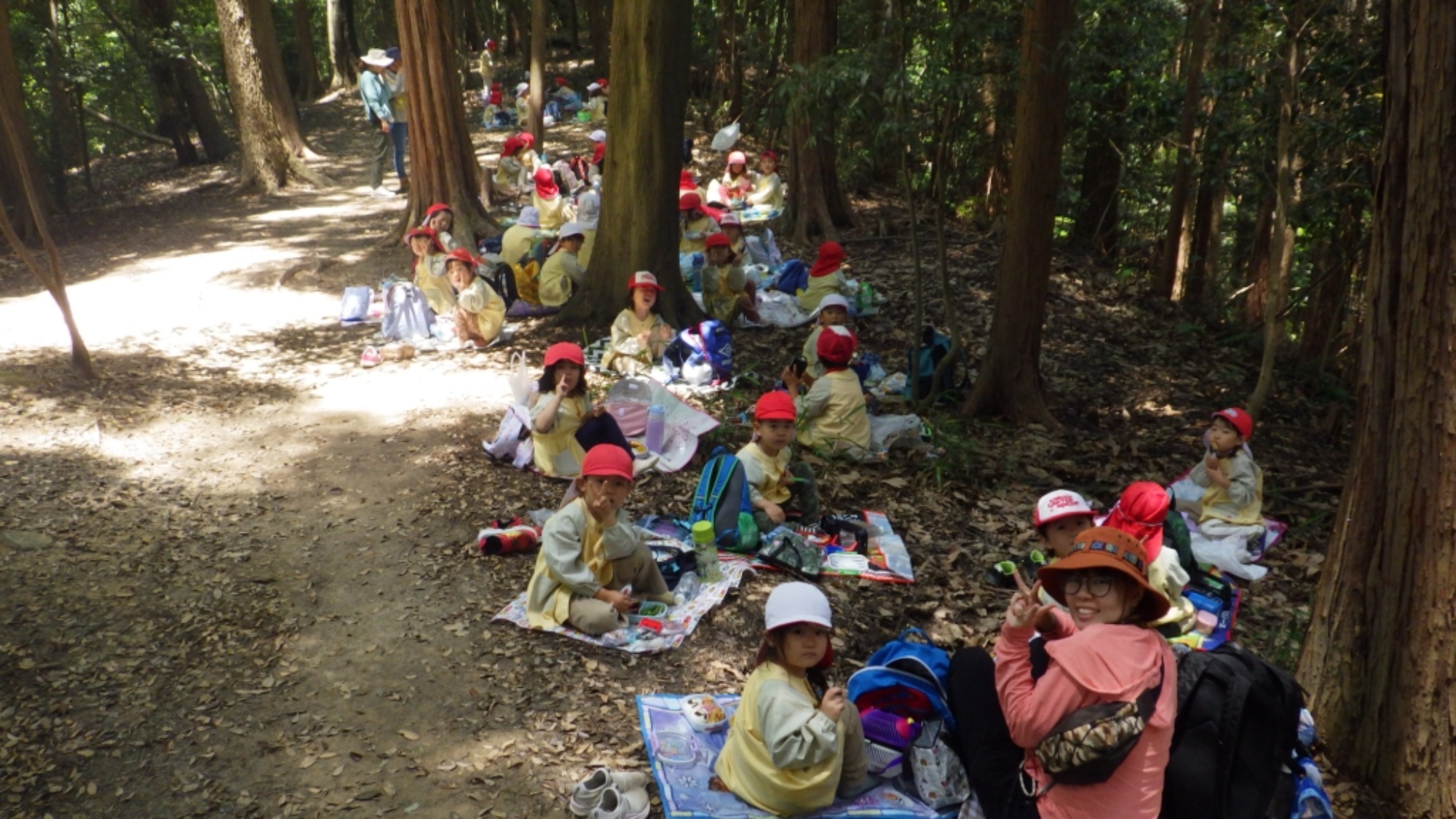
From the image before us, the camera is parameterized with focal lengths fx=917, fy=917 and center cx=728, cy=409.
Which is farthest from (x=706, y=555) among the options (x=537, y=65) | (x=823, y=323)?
(x=537, y=65)

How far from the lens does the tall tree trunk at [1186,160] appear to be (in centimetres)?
975

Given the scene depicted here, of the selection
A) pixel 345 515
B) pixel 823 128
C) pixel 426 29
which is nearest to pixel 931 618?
pixel 345 515

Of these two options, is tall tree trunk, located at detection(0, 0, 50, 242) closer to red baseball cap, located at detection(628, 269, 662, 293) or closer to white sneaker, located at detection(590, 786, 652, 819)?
red baseball cap, located at detection(628, 269, 662, 293)

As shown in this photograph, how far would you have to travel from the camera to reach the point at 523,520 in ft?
19.5

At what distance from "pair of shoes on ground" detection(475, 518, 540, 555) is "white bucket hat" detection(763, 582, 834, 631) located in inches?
99.4

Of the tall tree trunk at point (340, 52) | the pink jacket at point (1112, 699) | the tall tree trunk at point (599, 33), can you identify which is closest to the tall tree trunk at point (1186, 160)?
the pink jacket at point (1112, 699)

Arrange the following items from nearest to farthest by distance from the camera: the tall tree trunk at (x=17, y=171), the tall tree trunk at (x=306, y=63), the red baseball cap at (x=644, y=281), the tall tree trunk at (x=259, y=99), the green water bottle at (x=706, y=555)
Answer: the green water bottle at (x=706, y=555) → the red baseball cap at (x=644, y=281) → the tall tree trunk at (x=17, y=171) → the tall tree trunk at (x=259, y=99) → the tall tree trunk at (x=306, y=63)

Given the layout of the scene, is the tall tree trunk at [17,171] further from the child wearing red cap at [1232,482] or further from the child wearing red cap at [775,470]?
the child wearing red cap at [1232,482]

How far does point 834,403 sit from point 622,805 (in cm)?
403

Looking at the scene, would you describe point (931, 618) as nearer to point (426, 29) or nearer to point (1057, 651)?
point (1057, 651)

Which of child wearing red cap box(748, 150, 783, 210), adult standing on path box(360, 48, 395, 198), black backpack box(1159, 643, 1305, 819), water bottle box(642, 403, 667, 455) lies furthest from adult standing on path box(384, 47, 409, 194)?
black backpack box(1159, 643, 1305, 819)

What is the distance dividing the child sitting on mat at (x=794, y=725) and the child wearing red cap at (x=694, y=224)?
8.42 metres

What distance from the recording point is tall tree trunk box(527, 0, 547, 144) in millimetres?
15148

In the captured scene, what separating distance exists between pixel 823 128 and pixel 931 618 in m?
4.36
